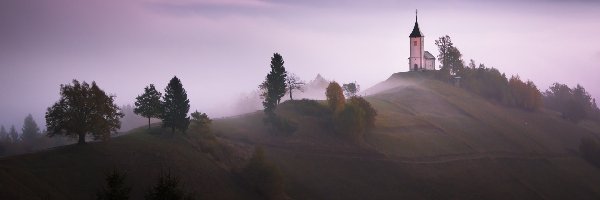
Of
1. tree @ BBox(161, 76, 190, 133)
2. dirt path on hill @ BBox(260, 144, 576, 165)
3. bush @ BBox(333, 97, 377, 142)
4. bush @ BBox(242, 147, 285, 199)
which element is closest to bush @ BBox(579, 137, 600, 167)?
dirt path on hill @ BBox(260, 144, 576, 165)

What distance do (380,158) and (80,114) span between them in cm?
5753

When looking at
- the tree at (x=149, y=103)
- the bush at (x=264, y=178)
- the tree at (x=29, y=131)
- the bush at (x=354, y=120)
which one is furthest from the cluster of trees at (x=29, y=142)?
the bush at (x=354, y=120)

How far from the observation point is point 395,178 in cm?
10244

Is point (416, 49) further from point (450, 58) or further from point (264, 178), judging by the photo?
point (264, 178)

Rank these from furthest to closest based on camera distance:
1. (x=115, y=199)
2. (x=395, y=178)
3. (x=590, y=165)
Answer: (x=590, y=165)
(x=395, y=178)
(x=115, y=199)

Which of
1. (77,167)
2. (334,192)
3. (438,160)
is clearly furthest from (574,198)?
(77,167)

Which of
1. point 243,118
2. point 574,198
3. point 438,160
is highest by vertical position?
point 243,118

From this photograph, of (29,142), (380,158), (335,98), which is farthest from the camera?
(29,142)

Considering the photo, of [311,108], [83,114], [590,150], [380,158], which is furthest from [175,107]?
[590,150]

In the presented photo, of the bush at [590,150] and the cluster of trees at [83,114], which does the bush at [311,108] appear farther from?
the bush at [590,150]

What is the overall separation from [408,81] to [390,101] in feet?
99.3

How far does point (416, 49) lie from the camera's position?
17950 centimetres

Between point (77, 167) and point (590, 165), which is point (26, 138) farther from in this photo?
point (590, 165)

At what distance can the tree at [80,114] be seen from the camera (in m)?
80.1
